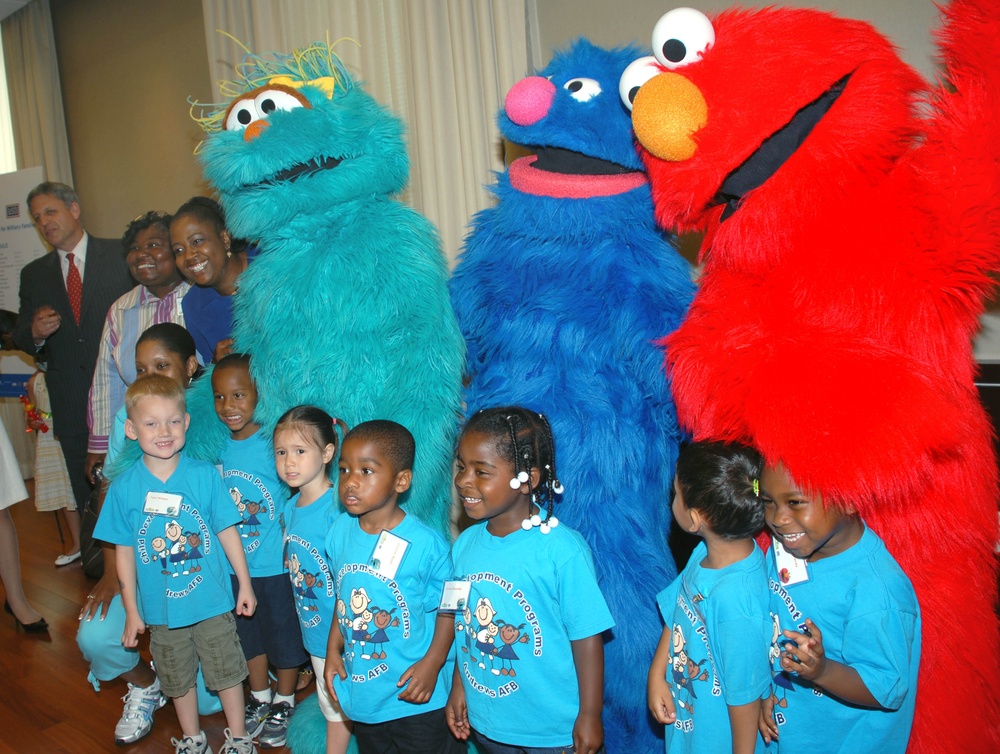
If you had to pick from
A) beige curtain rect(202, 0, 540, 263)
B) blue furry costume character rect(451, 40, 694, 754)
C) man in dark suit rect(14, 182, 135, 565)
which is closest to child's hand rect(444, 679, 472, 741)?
blue furry costume character rect(451, 40, 694, 754)

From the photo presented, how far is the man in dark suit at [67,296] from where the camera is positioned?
11.0ft

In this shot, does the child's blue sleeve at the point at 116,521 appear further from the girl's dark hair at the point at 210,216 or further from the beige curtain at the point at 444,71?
the beige curtain at the point at 444,71

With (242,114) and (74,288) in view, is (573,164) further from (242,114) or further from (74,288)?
(74,288)

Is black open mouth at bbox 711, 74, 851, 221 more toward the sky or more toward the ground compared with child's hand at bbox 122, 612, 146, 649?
more toward the sky

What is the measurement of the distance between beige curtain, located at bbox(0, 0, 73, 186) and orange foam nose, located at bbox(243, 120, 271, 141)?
12.5 feet

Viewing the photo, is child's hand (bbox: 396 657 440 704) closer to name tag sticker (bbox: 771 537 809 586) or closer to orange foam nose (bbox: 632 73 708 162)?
name tag sticker (bbox: 771 537 809 586)

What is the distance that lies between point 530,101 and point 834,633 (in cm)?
113

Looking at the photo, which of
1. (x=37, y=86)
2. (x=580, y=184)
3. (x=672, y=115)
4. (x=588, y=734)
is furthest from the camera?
(x=37, y=86)

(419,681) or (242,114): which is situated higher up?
(242,114)

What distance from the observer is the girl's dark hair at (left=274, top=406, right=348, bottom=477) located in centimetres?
168

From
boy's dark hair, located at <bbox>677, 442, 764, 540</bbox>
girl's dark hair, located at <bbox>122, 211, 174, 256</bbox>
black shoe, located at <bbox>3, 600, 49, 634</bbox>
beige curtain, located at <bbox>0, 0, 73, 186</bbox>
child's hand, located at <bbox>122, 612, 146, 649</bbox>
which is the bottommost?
black shoe, located at <bbox>3, 600, 49, 634</bbox>

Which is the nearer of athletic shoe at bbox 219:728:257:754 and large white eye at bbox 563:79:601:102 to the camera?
large white eye at bbox 563:79:601:102

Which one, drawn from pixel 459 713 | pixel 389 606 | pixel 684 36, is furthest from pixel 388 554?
pixel 684 36

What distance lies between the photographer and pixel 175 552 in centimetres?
188
